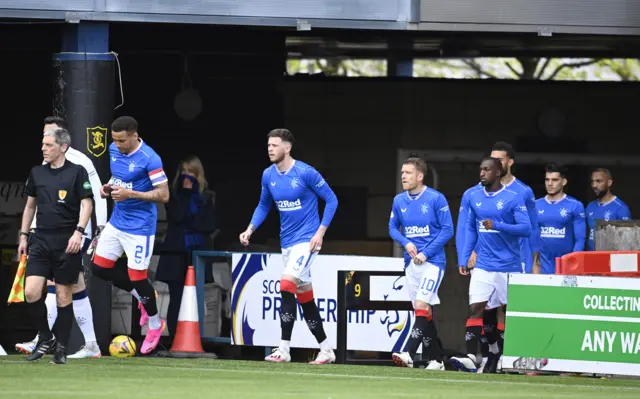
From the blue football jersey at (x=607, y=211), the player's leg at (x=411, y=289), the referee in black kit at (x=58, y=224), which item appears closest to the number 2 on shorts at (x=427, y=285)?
the player's leg at (x=411, y=289)

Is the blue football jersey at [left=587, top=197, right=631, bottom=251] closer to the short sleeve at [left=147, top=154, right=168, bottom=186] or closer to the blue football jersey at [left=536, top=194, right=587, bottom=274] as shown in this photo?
the blue football jersey at [left=536, top=194, right=587, bottom=274]

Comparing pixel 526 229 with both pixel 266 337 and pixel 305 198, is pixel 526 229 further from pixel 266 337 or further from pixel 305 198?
pixel 266 337

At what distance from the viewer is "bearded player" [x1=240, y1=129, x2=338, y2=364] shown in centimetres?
1446

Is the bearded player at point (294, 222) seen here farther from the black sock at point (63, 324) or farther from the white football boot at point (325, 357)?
the black sock at point (63, 324)

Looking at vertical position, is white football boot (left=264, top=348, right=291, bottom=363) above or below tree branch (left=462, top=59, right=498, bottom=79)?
below

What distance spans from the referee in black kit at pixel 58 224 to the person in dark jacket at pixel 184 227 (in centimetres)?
352

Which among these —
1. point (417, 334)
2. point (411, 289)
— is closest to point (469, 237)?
point (411, 289)

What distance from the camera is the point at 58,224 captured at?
43.9 feet

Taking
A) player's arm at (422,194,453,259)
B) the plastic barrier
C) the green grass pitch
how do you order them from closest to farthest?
the green grass pitch → the plastic barrier → player's arm at (422,194,453,259)

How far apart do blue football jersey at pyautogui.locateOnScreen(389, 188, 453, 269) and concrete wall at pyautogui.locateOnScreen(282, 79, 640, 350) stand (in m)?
7.74

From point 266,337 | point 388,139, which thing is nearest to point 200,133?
point 388,139

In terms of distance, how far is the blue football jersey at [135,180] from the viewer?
47.8 feet

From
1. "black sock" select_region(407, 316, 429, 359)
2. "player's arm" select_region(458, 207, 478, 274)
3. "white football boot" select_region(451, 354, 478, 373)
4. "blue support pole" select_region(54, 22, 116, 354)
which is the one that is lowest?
"white football boot" select_region(451, 354, 478, 373)

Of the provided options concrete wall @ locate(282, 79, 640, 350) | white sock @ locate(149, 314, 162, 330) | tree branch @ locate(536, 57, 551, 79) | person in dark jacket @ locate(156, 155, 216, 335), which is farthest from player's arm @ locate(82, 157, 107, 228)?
tree branch @ locate(536, 57, 551, 79)
